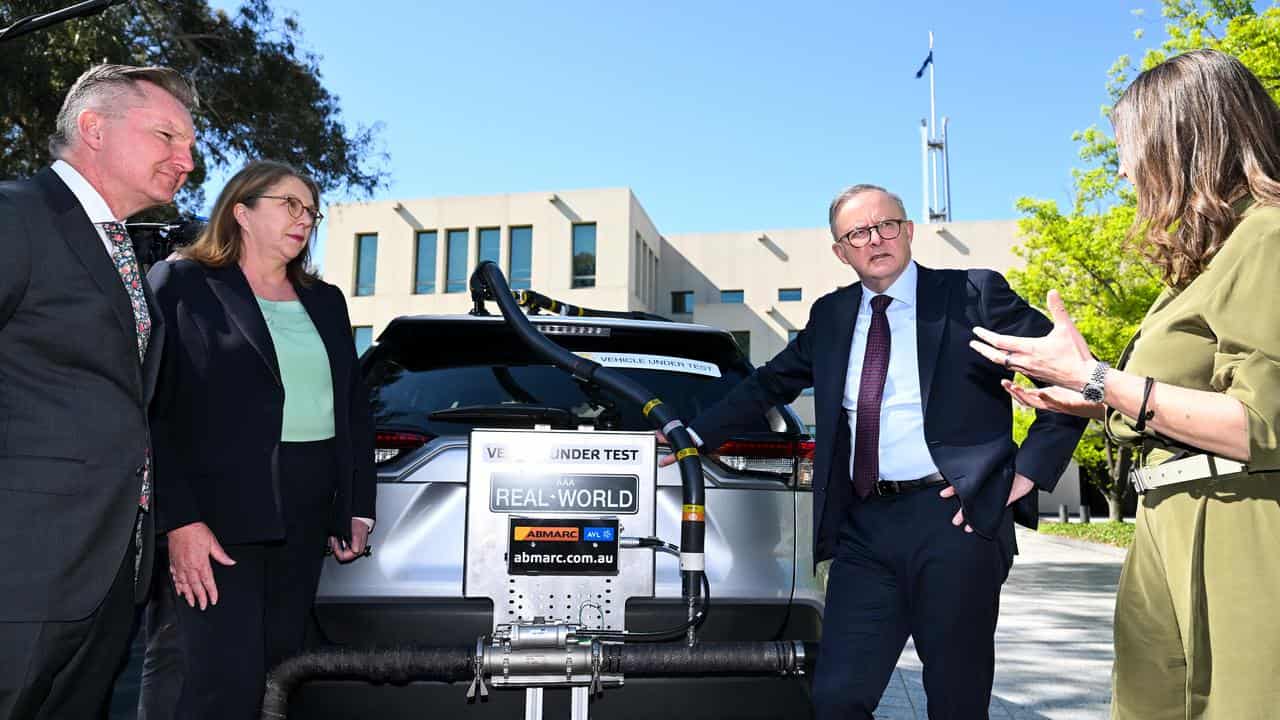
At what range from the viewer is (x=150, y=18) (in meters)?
12.2

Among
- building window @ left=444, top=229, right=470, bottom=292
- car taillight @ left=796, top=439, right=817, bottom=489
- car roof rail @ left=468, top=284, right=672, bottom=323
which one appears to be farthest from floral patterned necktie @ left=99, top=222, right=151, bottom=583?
building window @ left=444, top=229, right=470, bottom=292

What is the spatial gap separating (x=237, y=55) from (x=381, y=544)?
40.3 feet

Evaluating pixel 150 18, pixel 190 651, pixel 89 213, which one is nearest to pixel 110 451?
pixel 89 213

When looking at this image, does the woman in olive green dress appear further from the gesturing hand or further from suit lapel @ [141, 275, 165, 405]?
suit lapel @ [141, 275, 165, 405]

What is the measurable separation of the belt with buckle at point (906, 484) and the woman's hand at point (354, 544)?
1.53 m

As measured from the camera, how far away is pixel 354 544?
109 inches

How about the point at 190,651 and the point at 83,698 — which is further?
the point at 190,651

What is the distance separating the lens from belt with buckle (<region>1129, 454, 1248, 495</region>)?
1821mm

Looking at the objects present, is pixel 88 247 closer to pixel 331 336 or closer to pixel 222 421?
pixel 222 421

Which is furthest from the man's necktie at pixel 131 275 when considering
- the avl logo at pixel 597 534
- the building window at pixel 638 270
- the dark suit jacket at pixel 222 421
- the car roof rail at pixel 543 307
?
the building window at pixel 638 270

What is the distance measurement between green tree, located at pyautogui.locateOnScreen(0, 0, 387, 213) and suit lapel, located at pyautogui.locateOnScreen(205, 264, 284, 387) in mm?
9374

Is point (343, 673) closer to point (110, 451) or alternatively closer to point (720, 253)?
point (110, 451)

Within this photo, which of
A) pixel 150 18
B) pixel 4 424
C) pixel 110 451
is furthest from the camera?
pixel 150 18

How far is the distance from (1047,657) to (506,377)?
16.2 feet
